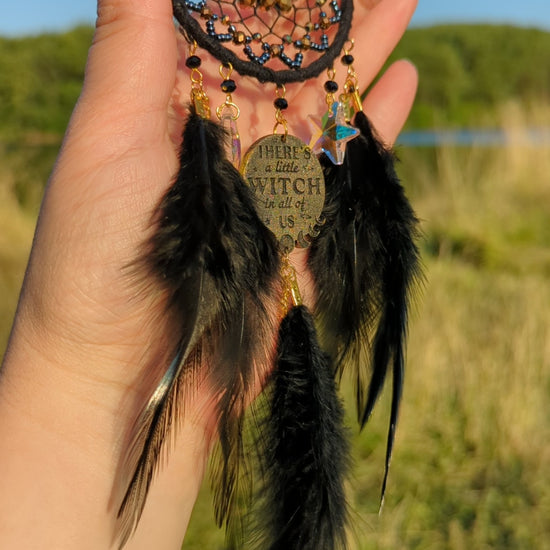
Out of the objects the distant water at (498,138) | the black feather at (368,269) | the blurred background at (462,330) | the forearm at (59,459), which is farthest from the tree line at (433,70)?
the forearm at (59,459)

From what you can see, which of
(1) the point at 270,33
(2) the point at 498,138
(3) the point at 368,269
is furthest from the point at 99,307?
(2) the point at 498,138

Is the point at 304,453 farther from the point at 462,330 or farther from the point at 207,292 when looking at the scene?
the point at 462,330

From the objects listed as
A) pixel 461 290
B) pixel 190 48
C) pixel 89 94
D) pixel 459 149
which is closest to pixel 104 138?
pixel 89 94

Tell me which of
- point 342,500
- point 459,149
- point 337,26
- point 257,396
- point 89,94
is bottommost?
point 342,500

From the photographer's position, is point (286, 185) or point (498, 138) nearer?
point (286, 185)

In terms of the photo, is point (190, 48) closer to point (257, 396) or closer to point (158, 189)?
point (158, 189)

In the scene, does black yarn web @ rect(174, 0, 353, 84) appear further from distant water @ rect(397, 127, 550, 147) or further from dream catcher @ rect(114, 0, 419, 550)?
distant water @ rect(397, 127, 550, 147)
